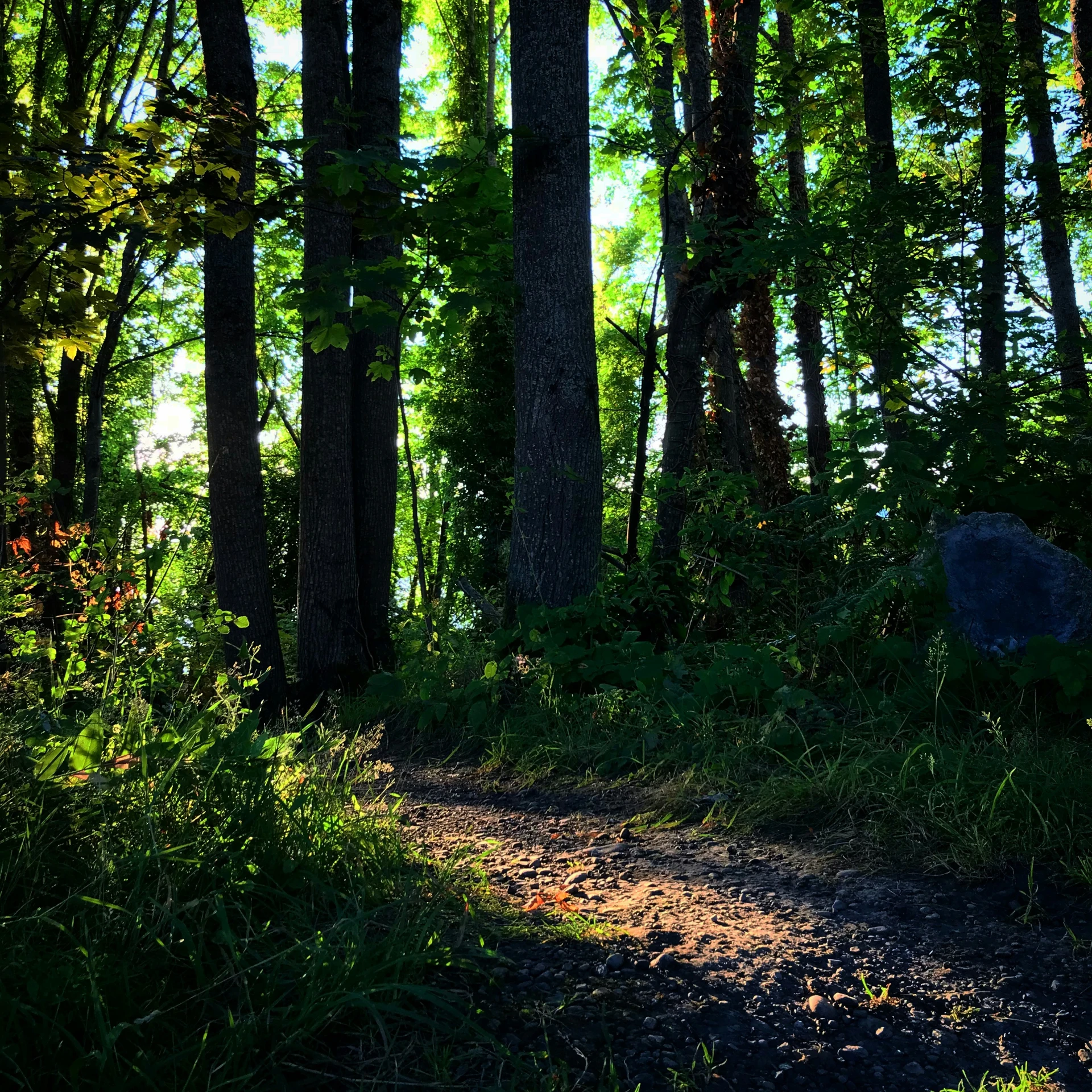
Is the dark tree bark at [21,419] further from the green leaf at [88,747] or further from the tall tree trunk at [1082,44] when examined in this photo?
the tall tree trunk at [1082,44]

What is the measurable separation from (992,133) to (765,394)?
682 centimetres

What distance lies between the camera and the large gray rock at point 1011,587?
Result: 4125mm

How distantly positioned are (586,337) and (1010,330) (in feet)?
8.33

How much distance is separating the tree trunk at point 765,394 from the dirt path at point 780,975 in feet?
36.6

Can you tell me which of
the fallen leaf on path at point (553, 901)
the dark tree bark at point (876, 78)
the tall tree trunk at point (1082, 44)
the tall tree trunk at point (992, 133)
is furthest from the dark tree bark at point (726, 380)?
the fallen leaf on path at point (553, 901)

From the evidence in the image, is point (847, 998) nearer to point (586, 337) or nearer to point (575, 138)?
point (586, 337)

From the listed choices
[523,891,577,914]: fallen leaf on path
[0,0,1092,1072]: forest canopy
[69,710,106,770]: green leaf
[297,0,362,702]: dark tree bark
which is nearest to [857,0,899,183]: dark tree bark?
[0,0,1092,1072]: forest canopy

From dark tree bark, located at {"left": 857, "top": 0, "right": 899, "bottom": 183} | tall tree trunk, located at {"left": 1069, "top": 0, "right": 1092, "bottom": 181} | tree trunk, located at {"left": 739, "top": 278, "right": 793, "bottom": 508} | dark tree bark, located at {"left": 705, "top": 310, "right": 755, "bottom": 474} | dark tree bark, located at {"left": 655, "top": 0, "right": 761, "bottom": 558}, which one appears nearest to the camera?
dark tree bark, located at {"left": 655, "top": 0, "right": 761, "bottom": 558}

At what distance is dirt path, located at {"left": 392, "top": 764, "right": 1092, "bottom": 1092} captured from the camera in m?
1.98

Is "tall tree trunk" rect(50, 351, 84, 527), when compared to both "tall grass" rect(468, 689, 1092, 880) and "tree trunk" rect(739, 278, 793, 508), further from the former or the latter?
"tall grass" rect(468, 689, 1092, 880)

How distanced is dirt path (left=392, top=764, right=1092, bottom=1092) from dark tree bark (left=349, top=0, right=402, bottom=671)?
Answer: 14.3 ft

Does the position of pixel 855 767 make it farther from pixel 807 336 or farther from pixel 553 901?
pixel 807 336

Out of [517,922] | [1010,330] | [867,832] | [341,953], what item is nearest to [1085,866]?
[867,832]

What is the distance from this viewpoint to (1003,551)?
4.34 metres
